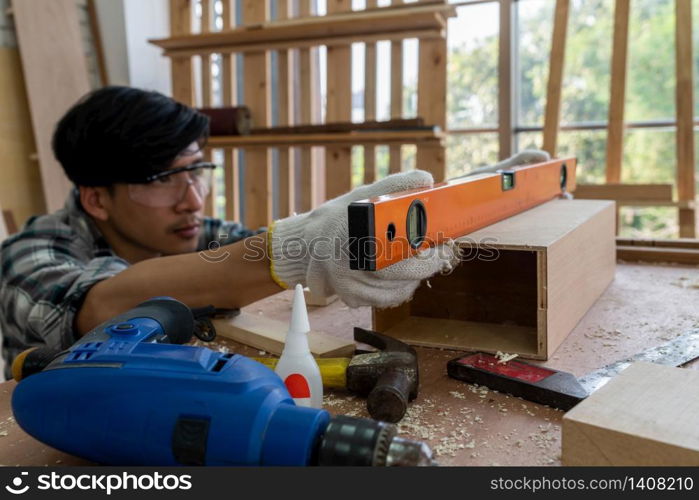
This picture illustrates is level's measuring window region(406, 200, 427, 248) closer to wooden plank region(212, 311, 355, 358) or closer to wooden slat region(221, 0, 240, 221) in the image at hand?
wooden plank region(212, 311, 355, 358)

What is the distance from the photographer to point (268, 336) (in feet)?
4.07

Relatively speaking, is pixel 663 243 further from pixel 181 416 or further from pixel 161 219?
pixel 181 416

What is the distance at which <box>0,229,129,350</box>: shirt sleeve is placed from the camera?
139cm

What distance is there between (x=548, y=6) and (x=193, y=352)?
385 centimetres

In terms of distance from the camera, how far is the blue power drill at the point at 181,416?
0.64 metres

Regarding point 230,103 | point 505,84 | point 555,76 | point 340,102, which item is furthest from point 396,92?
point 230,103

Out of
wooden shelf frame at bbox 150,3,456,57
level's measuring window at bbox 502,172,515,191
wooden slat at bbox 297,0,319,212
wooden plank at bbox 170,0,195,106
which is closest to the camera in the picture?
level's measuring window at bbox 502,172,515,191

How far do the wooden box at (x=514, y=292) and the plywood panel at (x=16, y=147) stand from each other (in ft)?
10.8

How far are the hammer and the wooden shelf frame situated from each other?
2.62 metres

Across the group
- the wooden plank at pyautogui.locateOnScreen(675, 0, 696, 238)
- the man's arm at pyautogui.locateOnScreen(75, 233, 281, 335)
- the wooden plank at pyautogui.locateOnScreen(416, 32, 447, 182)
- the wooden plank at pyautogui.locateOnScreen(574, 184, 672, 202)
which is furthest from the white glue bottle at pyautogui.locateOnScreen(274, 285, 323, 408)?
the wooden plank at pyautogui.locateOnScreen(675, 0, 696, 238)

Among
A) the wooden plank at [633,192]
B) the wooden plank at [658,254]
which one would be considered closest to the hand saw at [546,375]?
the wooden plank at [658,254]

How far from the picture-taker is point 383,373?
95 centimetres

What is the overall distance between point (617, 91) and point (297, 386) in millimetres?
2971

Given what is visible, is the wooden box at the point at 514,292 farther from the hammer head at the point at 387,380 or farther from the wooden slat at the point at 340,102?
the wooden slat at the point at 340,102
